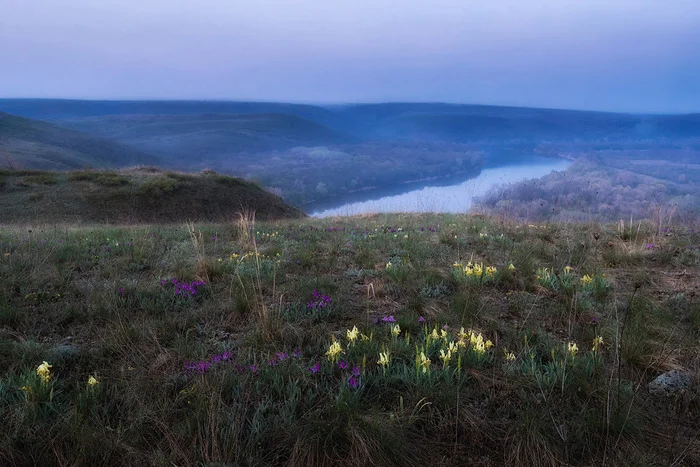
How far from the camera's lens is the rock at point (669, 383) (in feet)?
8.23

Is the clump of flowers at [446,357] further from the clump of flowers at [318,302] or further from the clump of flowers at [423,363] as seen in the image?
the clump of flowers at [318,302]

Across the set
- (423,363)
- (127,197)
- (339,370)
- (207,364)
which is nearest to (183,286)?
(207,364)

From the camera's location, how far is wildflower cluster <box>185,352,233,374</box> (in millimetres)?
2517

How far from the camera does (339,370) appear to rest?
263 cm

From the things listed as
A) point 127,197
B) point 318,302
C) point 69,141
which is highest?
point 69,141

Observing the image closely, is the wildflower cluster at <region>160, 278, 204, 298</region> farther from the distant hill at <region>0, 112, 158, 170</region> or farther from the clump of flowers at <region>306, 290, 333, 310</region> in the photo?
the distant hill at <region>0, 112, 158, 170</region>

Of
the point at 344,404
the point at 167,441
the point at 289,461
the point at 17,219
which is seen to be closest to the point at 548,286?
the point at 344,404

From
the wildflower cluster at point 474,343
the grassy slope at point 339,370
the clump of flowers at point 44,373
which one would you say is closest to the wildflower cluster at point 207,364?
the grassy slope at point 339,370

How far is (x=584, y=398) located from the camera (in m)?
2.33

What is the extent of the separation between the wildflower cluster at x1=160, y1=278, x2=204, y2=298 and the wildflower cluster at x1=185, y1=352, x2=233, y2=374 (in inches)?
58.4

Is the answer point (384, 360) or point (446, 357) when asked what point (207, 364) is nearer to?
point (384, 360)

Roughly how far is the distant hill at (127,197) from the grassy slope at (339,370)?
20885 mm

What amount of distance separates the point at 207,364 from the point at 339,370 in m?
0.89

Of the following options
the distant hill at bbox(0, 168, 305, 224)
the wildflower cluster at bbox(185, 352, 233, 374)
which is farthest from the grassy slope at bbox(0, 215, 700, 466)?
the distant hill at bbox(0, 168, 305, 224)
